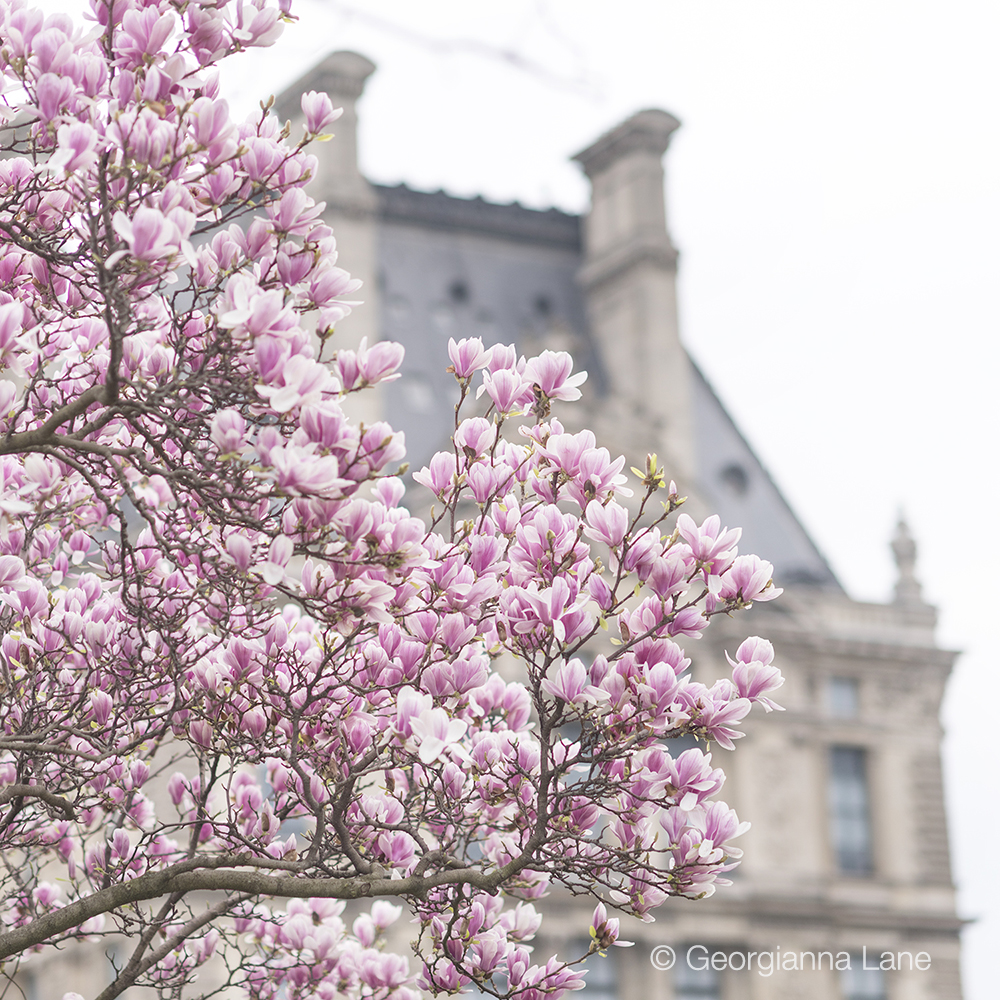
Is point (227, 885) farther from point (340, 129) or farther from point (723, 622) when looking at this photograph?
point (340, 129)

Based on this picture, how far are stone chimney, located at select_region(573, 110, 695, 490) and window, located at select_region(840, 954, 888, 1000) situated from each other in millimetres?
13511

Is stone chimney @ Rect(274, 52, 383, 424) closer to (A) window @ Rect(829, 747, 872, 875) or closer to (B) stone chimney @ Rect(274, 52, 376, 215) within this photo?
(B) stone chimney @ Rect(274, 52, 376, 215)

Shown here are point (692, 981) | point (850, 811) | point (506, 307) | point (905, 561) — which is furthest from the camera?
point (905, 561)

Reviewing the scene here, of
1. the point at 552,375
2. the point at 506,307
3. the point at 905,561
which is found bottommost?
the point at 552,375

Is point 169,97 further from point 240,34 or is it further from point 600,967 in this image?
point 600,967

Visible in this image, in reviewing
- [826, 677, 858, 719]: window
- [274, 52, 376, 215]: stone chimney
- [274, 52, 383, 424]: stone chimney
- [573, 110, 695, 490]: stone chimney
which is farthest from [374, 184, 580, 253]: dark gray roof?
[826, 677, 858, 719]: window

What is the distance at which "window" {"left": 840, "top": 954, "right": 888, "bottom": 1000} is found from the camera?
133 ft

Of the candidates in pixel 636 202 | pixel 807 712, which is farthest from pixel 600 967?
pixel 636 202

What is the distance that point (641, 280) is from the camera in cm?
4362

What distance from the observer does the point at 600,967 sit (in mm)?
37812

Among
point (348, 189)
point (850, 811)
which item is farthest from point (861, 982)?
point (348, 189)

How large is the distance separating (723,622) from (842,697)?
4299mm

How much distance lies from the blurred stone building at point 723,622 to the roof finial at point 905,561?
0.23ft

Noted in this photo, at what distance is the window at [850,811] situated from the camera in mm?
41719
